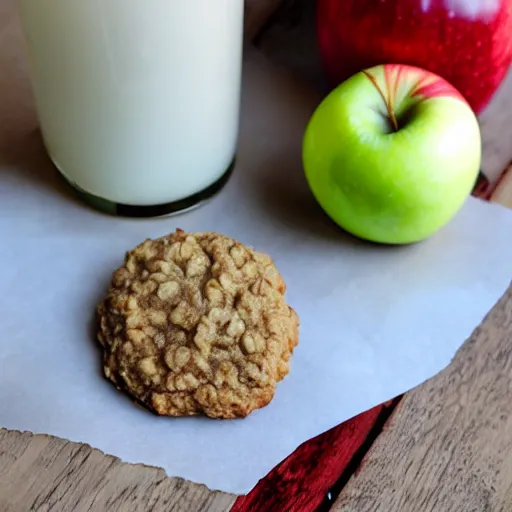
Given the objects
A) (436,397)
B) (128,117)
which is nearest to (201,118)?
(128,117)

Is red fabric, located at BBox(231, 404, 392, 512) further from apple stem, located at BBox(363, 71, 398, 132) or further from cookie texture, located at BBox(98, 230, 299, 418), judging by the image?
apple stem, located at BBox(363, 71, 398, 132)

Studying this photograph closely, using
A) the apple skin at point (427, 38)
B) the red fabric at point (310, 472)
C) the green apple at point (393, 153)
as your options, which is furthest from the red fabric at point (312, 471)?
the apple skin at point (427, 38)

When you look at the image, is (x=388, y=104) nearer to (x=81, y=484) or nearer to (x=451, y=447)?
(x=451, y=447)

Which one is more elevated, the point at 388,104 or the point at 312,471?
the point at 388,104

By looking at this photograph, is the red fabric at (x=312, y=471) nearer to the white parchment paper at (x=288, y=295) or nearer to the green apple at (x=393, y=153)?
the white parchment paper at (x=288, y=295)

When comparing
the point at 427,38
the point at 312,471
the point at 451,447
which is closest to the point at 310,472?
the point at 312,471

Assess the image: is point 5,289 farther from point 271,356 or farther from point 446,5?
point 446,5

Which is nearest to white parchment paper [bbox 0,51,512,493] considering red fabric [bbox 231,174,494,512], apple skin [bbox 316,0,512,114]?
red fabric [bbox 231,174,494,512]
